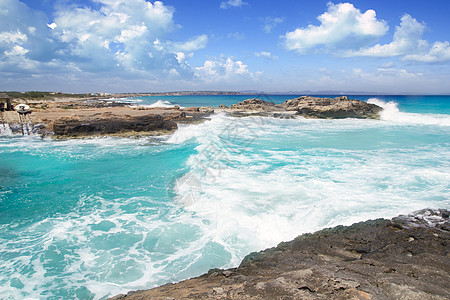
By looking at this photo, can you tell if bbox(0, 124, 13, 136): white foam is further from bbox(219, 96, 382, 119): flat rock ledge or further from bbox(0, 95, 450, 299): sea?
bbox(219, 96, 382, 119): flat rock ledge

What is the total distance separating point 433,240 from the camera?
4.47 m

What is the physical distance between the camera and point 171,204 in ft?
24.3

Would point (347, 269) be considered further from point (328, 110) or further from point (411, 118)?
point (411, 118)

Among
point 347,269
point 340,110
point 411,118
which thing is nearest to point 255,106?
point 340,110

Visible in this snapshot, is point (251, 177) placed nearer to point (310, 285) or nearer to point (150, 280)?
point (150, 280)

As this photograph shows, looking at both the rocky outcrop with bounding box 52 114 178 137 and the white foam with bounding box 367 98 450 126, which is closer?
the rocky outcrop with bounding box 52 114 178 137

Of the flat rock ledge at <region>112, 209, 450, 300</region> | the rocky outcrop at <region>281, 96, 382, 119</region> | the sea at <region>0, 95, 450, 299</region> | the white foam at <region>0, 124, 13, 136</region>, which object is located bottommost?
the sea at <region>0, 95, 450, 299</region>

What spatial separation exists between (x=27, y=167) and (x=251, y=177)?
412 inches

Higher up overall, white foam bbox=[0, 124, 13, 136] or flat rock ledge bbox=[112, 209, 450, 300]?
white foam bbox=[0, 124, 13, 136]

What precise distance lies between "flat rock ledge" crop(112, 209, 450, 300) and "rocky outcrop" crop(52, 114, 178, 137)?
16692 millimetres

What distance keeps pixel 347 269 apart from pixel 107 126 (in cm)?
1890

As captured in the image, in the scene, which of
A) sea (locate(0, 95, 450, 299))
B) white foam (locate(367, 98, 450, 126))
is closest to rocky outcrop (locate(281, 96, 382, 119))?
white foam (locate(367, 98, 450, 126))

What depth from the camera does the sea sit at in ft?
15.5

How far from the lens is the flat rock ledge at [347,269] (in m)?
2.76
